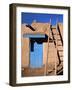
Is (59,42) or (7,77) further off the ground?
(59,42)

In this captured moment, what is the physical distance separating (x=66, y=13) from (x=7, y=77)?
63cm

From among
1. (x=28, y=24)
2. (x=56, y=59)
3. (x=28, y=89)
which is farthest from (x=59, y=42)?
(x=28, y=89)

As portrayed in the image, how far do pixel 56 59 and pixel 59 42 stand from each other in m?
0.13

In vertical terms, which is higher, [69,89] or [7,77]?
[7,77]

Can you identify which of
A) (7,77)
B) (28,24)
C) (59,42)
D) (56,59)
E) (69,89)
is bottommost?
(69,89)

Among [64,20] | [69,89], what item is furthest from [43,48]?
[69,89]

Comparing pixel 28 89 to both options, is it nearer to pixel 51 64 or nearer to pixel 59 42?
pixel 51 64

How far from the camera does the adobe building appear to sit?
1721 millimetres

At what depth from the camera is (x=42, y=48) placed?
176 cm

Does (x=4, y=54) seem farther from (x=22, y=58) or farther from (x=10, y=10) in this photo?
(x=10, y=10)

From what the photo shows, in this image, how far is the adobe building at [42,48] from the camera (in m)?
1.72

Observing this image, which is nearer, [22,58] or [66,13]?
[22,58]

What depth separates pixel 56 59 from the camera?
180cm

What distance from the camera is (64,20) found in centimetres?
183
